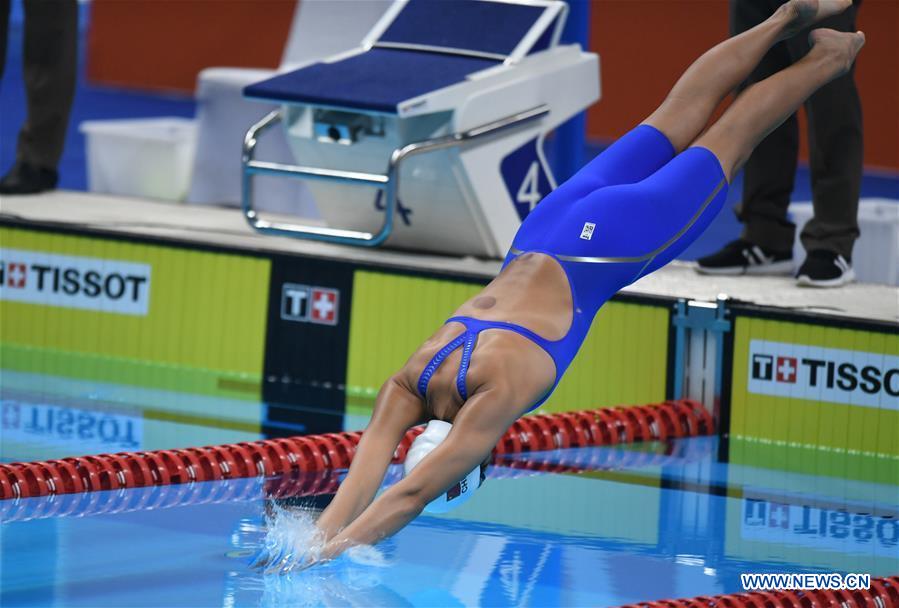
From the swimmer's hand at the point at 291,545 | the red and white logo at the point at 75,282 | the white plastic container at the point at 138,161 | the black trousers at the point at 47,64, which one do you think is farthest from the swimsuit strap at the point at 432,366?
the white plastic container at the point at 138,161

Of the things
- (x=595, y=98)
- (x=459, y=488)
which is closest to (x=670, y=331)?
(x=595, y=98)

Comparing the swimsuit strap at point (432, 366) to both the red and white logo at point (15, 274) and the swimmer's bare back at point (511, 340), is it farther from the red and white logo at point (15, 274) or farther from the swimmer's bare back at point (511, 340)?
the red and white logo at point (15, 274)

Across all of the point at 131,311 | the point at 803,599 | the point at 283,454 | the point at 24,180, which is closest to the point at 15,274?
the point at 131,311

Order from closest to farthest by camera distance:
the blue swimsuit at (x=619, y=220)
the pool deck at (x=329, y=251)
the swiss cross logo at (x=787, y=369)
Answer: the blue swimsuit at (x=619, y=220) → the swiss cross logo at (x=787, y=369) → the pool deck at (x=329, y=251)

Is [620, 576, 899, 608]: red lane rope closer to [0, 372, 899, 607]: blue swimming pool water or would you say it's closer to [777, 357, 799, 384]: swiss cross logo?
[0, 372, 899, 607]: blue swimming pool water

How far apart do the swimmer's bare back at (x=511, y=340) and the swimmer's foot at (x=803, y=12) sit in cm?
91

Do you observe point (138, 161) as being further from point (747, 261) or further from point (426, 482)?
point (426, 482)

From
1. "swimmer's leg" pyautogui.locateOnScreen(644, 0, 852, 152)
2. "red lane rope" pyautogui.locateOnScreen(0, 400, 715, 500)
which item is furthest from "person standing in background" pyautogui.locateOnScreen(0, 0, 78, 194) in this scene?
"swimmer's leg" pyautogui.locateOnScreen(644, 0, 852, 152)

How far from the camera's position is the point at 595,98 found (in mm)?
5609

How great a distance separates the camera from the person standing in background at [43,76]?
20.0ft

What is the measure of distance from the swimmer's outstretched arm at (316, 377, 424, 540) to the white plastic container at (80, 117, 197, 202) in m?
3.79

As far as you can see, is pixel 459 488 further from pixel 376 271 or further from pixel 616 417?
pixel 376 271

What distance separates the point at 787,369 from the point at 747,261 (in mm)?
641

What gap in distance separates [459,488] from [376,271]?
2.13 m
